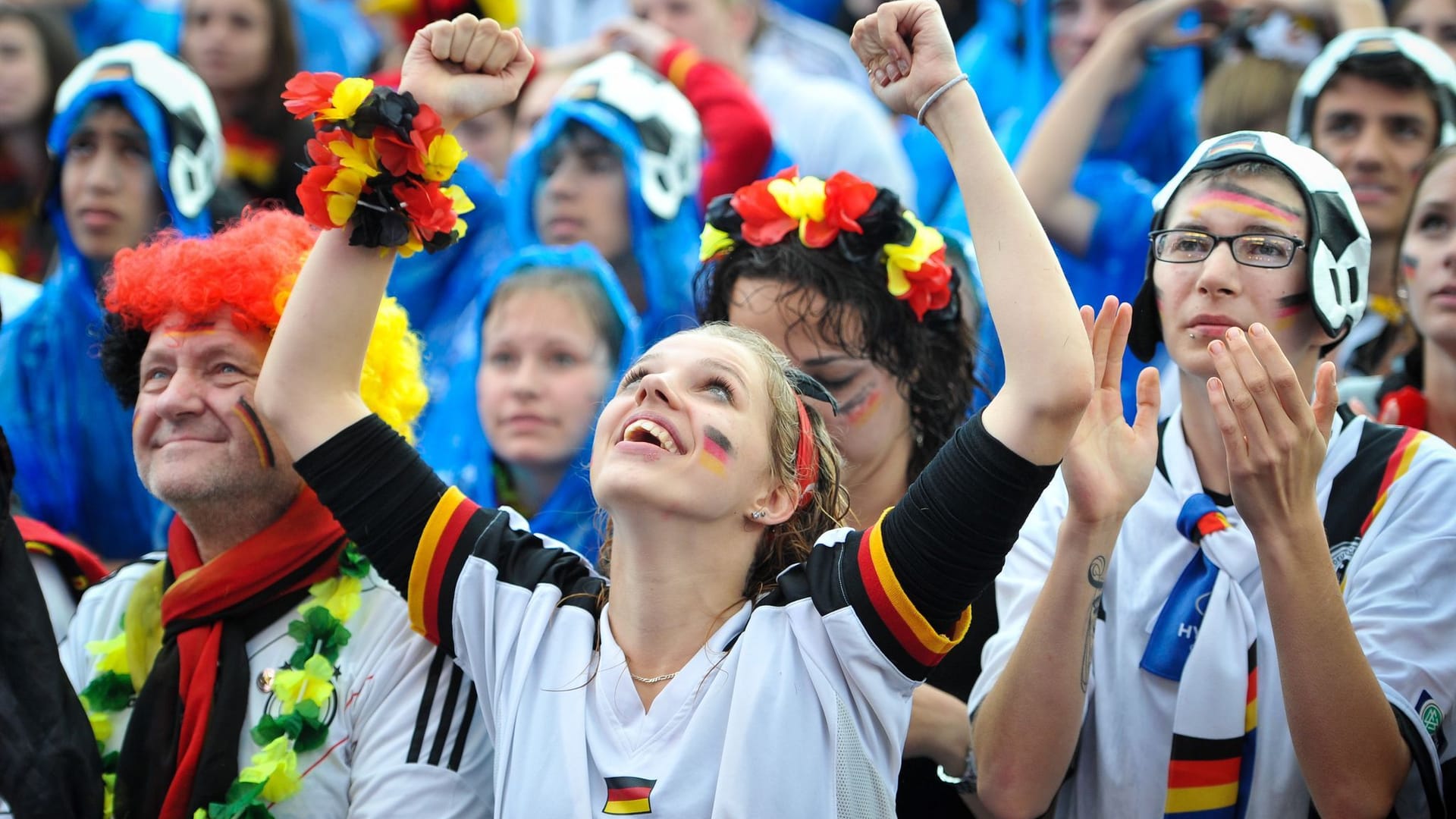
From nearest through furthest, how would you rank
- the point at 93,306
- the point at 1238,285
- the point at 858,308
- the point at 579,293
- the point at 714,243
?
the point at 1238,285 < the point at 858,308 < the point at 714,243 < the point at 579,293 < the point at 93,306

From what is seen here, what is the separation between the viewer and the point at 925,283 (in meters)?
3.42

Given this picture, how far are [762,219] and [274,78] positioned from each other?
294 centimetres

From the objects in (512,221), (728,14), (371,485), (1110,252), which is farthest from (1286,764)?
(728,14)

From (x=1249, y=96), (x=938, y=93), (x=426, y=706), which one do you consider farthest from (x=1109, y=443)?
(x=1249, y=96)

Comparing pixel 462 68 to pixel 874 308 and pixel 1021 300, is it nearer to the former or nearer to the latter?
pixel 874 308

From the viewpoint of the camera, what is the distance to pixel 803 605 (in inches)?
98.6

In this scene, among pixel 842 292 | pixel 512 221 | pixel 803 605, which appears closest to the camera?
pixel 803 605

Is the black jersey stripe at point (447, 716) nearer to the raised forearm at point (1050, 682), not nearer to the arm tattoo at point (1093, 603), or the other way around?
the raised forearm at point (1050, 682)

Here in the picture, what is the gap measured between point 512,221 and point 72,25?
2419 mm

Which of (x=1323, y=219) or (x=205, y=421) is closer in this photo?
(x=1323, y=219)

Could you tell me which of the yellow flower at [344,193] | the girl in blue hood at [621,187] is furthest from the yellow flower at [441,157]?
the girl in blue hood at [621,187]

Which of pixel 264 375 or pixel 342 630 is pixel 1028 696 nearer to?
pixel 342 630

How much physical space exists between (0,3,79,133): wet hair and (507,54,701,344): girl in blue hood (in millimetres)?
1770

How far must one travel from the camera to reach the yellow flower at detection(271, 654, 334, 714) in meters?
2.88
